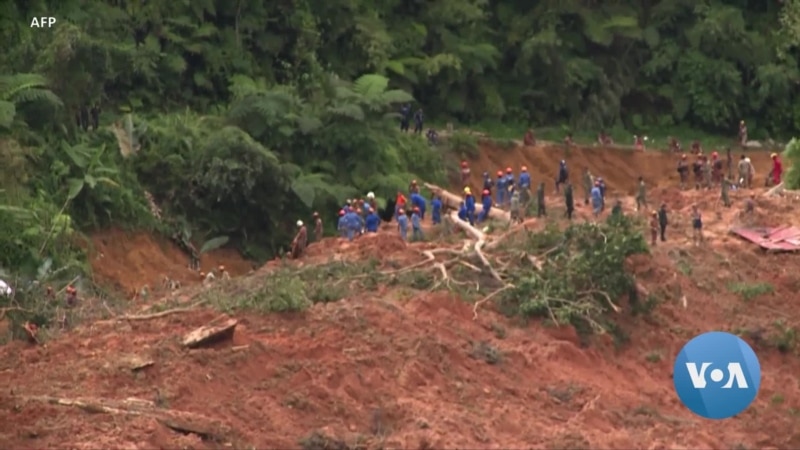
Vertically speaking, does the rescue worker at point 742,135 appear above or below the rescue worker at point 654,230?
below

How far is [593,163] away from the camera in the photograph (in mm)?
44500

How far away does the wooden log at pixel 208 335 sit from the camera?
890 inches

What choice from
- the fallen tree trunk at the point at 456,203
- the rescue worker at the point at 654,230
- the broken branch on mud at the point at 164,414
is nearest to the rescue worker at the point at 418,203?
the fallen tree trunk at the point at 456,203

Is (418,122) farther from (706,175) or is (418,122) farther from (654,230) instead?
(654,230)

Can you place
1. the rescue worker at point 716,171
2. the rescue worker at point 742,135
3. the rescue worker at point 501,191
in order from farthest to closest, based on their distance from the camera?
the rescue worker at point 742,135 < the rescue worker at point 716,171 < the rescue worker at point 501,191

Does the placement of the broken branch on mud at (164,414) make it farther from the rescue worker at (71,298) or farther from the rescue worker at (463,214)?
the rescue worker at (463,214)

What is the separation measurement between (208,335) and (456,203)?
553 inches

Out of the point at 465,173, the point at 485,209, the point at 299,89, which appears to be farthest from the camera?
the point at 299,89

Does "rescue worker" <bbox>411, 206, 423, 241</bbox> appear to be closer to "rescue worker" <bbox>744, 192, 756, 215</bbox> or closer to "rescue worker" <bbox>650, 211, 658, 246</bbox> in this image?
"rescue worker" <bbox>650, 211, 658, 246</bbox>

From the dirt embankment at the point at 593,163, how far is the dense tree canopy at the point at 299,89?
6.48 ft

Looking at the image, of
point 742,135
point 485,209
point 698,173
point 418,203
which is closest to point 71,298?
point 418,203

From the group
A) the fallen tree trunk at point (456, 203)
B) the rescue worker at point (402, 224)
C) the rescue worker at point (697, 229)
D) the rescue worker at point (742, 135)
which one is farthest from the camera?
the rescue worker at point (742, 135)

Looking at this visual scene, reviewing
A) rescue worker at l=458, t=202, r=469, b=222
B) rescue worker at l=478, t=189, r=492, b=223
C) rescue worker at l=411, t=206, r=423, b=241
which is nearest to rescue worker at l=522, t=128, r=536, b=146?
rescue worker at l=478, t=189, r=492, b=223

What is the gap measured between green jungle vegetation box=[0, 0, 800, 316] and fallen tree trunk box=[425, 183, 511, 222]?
134cm
